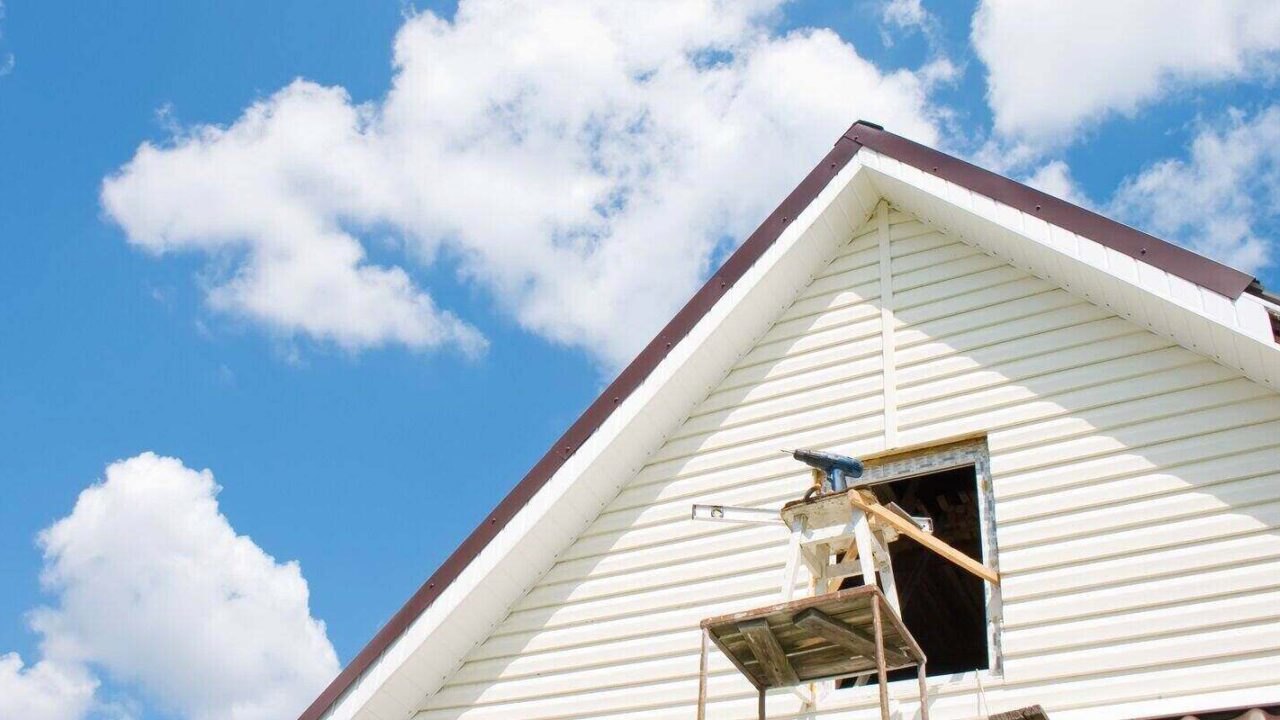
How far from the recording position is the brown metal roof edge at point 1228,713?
542 centimetres

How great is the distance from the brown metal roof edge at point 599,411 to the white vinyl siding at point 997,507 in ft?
1.92

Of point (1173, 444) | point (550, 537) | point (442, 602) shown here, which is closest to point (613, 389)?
point (550, 537)

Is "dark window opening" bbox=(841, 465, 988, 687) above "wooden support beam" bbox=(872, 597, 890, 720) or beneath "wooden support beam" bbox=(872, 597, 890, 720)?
above

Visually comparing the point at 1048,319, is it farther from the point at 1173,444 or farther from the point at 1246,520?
the point at 1246,520

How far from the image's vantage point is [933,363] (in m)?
8.12

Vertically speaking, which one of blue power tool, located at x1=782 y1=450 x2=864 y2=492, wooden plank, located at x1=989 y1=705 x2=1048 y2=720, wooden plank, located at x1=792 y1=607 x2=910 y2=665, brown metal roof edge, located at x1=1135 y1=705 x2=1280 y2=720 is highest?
blue power tool, located at x1=782 y1=450 x2=864 y2=492

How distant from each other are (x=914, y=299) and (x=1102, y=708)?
3433mm

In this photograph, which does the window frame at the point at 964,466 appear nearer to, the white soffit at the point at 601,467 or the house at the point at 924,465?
the house at the point at 924,465

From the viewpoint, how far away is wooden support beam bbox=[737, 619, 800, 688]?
5.87 meters

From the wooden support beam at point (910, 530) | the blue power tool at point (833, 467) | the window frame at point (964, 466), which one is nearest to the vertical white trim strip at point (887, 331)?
the window frame at point (964, 466)

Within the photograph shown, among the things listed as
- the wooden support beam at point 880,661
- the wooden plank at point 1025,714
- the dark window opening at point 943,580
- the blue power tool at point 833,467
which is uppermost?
the dark window opening at point 943,580

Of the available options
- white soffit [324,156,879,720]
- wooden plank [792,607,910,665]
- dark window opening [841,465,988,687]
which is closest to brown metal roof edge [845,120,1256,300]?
white soffit [324,156,879,720]

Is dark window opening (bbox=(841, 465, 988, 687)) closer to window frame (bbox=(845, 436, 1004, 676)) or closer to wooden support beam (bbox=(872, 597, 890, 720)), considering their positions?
window frame (bbox=(845, 436, 1004, 676))

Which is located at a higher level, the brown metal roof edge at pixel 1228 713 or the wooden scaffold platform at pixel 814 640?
the wooden scaffold platform at pixel 814 640
